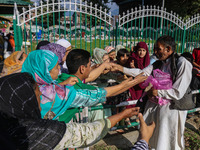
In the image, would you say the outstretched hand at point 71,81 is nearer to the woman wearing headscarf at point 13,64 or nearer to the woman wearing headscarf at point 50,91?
the woman wearing headscarf at point 50,91

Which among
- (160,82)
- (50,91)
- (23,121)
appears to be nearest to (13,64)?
(50,91)

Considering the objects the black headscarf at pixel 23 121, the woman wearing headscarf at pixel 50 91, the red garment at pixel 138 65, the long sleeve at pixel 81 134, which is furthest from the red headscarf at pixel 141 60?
the black headscarf at pixel 23 121

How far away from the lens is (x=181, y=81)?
6.68 feet

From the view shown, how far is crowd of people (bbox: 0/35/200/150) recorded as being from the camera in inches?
45.9

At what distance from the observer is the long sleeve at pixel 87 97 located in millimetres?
1751

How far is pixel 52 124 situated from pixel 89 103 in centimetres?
63

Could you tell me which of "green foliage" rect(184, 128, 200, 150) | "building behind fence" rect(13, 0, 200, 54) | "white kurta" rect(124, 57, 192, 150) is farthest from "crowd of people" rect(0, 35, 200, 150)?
"building behind fence" rect(13, 0, 200, 54)

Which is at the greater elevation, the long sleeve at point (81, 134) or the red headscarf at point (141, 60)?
the red headscarf at point (141, 60)

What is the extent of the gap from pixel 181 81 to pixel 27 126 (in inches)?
65.3

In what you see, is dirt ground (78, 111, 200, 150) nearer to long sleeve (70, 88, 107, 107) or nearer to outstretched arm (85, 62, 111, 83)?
outstretched arm (85, 62, 111, 83)

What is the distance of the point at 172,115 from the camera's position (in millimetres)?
2246

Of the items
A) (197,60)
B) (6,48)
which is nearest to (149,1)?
(6,48)

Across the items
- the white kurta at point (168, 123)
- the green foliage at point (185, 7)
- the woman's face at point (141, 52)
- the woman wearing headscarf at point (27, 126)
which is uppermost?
the green foliage at point (185, 7)

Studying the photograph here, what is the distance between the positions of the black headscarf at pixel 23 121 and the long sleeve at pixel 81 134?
0.06 metres
